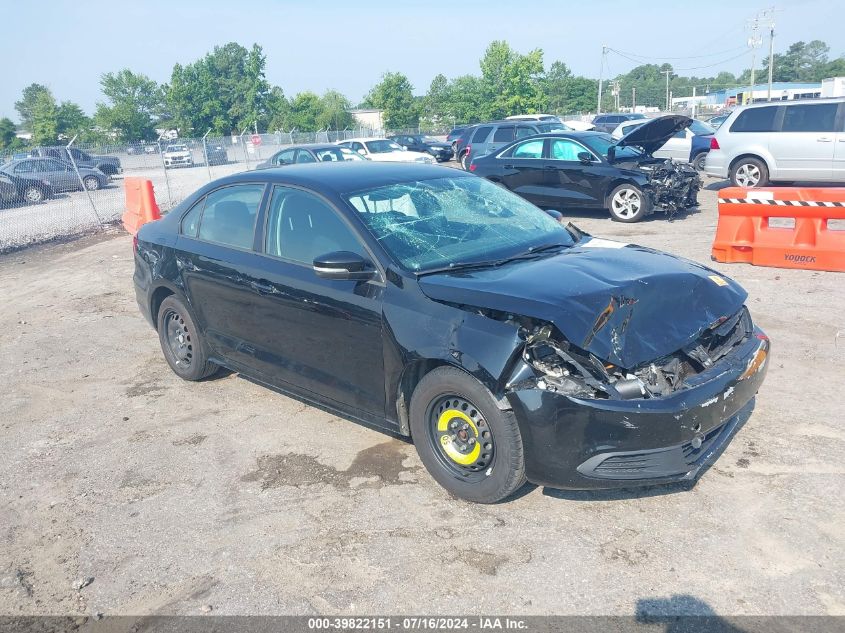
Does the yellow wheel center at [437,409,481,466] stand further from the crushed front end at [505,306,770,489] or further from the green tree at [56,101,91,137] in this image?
the green tree at [56,101,91,137]

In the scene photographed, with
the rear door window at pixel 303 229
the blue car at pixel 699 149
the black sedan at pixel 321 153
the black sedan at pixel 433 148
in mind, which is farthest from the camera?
the black sedan at pixel 433 148

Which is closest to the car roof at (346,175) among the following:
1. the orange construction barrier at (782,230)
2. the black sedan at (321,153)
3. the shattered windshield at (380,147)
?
the orange construction barrier at (782,230)

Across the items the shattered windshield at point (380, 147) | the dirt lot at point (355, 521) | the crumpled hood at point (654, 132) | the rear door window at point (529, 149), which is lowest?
the dirt lot at point (355, 521)

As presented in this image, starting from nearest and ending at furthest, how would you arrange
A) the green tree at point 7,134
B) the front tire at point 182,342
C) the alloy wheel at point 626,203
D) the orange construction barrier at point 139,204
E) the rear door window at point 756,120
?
the front tire at point 182,342
the alloy wheel at point 626,203
the orange construction barrier at point 139,204
the rear door window at point 756,120
the green tree at point 7,134

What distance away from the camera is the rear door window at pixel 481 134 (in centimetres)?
2042

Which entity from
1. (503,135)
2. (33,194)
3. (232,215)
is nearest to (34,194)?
(33,194)

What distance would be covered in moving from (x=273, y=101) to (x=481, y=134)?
221 feet

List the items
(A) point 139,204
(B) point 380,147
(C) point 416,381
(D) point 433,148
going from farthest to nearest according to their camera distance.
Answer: (D) point 433,148 → (B) point 380,147 → (A) point 139,204 → (C) point 416,381

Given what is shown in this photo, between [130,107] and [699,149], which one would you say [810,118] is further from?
[130,107]

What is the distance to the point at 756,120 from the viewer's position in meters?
13.9

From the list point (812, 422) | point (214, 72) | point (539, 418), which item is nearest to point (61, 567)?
point (539, 418)

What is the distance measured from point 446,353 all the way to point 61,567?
2273 millimetres

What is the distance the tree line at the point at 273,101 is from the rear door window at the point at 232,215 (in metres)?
52.9

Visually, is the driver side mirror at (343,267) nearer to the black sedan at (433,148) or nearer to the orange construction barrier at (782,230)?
the orange construction barrier at (782,230)
